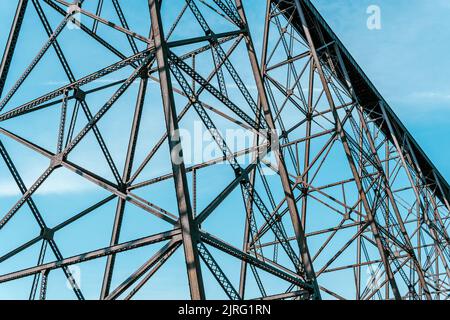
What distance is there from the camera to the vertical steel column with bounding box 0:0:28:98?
368 inches

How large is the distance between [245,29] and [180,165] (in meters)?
5.12

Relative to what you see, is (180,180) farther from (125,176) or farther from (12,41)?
(12,41)

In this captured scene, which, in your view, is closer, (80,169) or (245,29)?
(80,169)

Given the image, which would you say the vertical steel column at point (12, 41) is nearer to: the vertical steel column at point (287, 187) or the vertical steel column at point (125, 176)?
the vertical steel column at point (125, 176)

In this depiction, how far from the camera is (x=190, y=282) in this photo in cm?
614

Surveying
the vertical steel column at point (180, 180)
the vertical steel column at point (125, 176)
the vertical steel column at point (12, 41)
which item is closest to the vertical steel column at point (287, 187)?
the vertical steel column at point (125, 176)

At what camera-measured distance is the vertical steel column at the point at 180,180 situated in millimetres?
6121

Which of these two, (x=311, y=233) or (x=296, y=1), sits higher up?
(x=296, y=1)

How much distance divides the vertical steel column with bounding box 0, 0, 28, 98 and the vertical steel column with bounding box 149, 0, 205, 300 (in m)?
3.21

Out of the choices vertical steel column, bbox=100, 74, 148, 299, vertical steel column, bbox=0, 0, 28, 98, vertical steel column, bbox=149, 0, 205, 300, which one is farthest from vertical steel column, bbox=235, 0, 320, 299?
vertical steel column, bbox=0, 0, 28, 98

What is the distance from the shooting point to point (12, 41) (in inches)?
373

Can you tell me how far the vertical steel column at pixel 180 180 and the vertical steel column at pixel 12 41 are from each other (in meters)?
3.21
